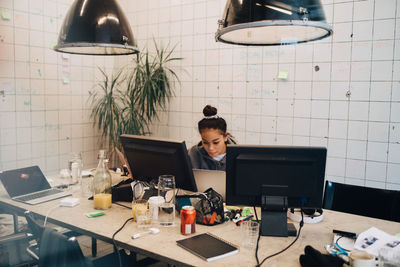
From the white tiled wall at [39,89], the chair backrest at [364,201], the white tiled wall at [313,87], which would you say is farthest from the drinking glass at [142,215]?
the white tiled wall at [39,89]

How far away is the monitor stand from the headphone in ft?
0.51

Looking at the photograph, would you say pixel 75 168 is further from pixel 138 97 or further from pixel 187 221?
pixel 138 97

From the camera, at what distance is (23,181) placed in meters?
2.27

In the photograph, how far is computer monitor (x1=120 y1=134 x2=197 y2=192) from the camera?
6.23 ft

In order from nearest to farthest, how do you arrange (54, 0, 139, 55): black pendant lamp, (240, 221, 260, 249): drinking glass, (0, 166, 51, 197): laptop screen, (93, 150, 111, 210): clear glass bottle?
1. (240, 221, 260, 249): drinking glass
2. (54, 0, 139, 55): black pendant lamp
3. (93, 150, 111, 210): clear glass bottle
4. (0, 166, 51, 197): laptop screen

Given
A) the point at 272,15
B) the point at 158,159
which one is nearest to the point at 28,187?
the point at 158,159

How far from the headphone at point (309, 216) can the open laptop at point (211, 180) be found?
0.41 m

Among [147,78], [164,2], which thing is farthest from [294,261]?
[164,2]

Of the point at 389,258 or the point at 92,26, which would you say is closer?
the point at 389,258

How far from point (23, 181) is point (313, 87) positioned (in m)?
2.47

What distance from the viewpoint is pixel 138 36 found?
4.32 metres

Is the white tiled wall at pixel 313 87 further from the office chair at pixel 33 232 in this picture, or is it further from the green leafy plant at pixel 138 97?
the office chair at pixel 33 232

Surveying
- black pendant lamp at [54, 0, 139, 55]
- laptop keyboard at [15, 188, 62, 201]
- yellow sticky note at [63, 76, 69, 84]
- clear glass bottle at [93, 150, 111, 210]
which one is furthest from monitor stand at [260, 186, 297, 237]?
yellow sticky note at [63, 76, 69, 84]

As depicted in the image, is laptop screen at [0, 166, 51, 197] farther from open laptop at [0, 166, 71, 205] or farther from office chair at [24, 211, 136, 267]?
office chair at [24, 211, 136, 267]
